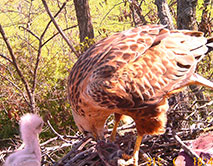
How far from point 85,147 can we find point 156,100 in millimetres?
1052

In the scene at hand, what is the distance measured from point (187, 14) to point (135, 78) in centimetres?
217

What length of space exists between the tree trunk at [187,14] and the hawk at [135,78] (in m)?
1.37

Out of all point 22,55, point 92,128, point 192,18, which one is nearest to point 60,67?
point 22,55

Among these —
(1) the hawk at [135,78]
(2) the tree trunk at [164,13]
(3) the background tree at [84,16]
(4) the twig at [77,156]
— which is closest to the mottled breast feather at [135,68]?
(1) the hawk at [135,78]

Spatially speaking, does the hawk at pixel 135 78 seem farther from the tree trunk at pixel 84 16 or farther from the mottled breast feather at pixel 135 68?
the tree trunk at pixel 84 16

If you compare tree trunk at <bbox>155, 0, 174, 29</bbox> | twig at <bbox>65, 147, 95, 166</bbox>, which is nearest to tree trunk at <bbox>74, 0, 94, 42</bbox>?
tree trunk at <bbox>155, 0, 174, 29</bbox>

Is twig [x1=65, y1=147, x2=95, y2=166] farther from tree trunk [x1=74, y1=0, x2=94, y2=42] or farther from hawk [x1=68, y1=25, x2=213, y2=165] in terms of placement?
tree trunk [x1=74, y1=0, x2=94, y2=42]

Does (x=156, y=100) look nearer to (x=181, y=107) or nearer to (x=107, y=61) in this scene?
(x=107, y=61)

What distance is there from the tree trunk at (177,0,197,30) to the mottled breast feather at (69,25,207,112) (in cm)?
129

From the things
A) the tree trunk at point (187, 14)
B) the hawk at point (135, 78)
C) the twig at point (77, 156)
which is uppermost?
the tree trunk at point (187, 14)

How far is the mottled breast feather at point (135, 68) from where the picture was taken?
3449 mm

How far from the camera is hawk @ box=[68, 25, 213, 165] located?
3461 millimetres

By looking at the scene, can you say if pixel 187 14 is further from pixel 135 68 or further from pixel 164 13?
pixel 135 68

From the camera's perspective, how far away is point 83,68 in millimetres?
3680
